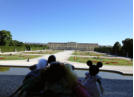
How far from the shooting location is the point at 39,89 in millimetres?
922

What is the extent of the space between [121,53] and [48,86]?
29651 millimetres

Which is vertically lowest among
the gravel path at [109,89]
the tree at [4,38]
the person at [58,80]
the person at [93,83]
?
the gravel path at [109,89]

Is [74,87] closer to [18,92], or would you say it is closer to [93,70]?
[18,92]

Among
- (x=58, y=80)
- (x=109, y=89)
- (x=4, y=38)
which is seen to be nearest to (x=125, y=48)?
(x=109, y=89)

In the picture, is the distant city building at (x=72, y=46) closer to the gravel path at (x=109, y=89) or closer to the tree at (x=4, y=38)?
the tree at (x=4, y=38)

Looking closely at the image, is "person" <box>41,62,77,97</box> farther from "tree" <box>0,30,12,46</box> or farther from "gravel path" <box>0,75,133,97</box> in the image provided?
"tree" <box>0,30,12,46</box>

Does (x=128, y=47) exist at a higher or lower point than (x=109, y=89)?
higher

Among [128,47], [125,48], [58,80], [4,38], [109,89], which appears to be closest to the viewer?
[58,80]

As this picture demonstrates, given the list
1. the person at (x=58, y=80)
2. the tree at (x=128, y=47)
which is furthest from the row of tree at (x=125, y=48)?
the person at (x=58, y=80)

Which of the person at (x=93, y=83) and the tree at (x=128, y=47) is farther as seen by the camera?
the tree at (x=128, y=47)

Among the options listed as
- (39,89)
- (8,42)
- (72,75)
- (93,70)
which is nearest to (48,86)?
(39,89)

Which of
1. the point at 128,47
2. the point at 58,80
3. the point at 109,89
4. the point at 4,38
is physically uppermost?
the point at 4,38

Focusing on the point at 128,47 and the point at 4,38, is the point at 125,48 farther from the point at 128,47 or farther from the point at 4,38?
the point at 4,38

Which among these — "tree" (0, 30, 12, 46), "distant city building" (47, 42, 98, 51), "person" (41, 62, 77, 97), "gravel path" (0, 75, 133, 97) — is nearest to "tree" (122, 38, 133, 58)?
"gravel path" (0, 75, 133, 97)
